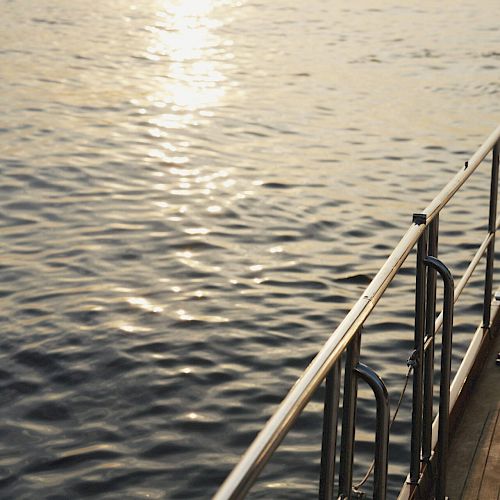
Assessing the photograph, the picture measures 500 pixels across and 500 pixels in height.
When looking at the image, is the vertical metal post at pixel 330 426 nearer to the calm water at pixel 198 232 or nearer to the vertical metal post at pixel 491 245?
the vertical metal post at pixel 491 245

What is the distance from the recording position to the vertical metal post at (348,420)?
1.95 m

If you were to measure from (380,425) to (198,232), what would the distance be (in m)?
5.90

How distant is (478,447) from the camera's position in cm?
313

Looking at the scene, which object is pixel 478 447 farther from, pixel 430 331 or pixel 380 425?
pixel 380 425

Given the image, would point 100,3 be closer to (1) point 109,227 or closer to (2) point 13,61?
(2) point 13,61

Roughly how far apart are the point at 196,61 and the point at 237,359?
9444 millimetres

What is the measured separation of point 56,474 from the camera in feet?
15.6

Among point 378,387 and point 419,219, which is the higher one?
point 419,219

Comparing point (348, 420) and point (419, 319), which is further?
point (419, 319)

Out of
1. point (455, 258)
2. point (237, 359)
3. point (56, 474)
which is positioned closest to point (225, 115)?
point (455, 258)

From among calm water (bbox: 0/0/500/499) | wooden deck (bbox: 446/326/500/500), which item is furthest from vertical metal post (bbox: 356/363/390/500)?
calm water (bbox: 0/0/500/499)

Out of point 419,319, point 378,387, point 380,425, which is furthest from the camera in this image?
point 419,319

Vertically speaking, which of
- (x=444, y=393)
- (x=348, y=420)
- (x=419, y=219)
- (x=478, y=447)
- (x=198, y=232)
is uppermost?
(x=419, y=219)

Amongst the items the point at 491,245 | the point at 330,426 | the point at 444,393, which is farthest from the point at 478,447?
the point at 330,426
